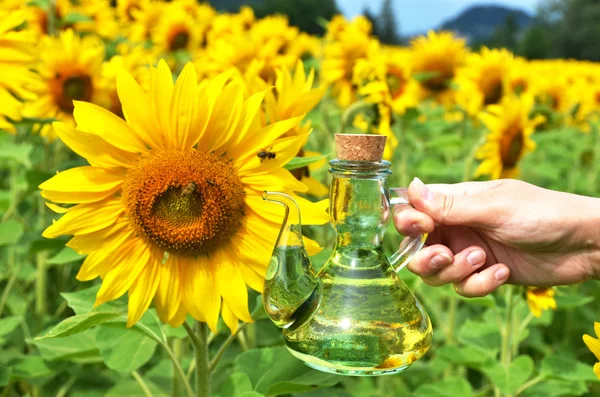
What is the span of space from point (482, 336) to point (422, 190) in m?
1.71

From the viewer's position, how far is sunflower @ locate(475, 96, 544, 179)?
366 centimetres

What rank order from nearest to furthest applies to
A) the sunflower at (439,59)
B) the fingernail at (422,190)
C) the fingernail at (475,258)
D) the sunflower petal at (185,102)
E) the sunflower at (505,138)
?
the fingernail at (422,190) < the fingernail at (475,258) < the sunflower petal at (185,102) < the sunflower at (505,138) < the sunflower at (439,59)

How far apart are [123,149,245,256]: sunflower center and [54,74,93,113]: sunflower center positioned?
1.99 metres

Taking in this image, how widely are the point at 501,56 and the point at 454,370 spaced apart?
2.34m

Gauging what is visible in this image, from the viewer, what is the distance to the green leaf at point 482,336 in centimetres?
278

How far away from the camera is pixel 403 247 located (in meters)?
1.19

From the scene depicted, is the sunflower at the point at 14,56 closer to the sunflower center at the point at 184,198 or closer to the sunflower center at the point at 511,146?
the sunflower center at the point at 184,198

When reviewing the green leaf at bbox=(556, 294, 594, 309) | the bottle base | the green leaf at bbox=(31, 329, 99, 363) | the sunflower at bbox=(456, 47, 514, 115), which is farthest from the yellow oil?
the sunflower at bbox=(456, 47, 514, 115)

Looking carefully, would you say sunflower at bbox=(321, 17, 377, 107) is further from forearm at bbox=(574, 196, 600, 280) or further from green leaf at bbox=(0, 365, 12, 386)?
forearm at bbox=(574, 196, 600, 280)

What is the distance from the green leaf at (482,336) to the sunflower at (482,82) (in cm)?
215

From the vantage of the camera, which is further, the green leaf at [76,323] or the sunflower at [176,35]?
the sunflower at [176,35]

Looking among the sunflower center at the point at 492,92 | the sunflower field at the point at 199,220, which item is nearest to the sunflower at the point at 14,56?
the sunflower field at the point at 199,220

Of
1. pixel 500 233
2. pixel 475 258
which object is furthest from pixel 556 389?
pixel 475 258

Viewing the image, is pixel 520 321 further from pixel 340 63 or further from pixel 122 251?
pixel 340 63
